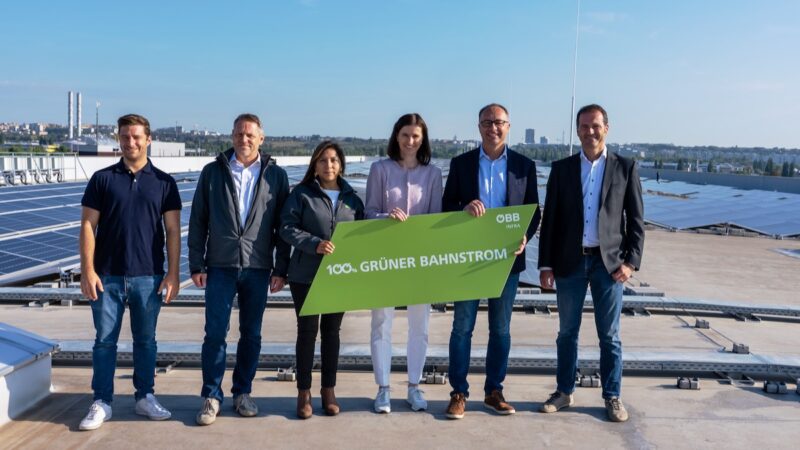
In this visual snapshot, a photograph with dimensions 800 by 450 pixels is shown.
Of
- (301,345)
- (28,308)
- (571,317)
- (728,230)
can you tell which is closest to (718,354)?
(571,317)

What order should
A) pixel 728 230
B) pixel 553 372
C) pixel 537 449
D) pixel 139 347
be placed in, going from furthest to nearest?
1. pixel 728 230
2. pixel 553 372
3. pixel 139 347
4. pixel 537 449

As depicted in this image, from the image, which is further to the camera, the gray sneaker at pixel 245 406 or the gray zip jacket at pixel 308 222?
the gray sneaker at pixel 245 406

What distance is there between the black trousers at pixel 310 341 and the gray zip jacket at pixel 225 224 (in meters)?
0.35

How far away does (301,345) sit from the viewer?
469 cm

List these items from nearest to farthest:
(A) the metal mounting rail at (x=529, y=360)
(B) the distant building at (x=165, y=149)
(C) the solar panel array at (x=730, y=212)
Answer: (A) the metal mounting rail at (x=529, y=360) < (C) the solar panel array at (x=730, y=212) < (B) the distant building at (x=165, y=149)

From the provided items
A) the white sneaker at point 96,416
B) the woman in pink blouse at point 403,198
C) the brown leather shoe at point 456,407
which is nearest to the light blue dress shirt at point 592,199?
the woman in pink blouse at point 403,198

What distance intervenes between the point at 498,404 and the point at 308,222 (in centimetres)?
200

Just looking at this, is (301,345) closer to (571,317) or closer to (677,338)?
(571,317)

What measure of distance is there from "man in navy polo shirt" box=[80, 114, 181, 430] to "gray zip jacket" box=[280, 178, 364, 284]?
2.80ft

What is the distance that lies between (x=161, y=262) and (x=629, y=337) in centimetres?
507

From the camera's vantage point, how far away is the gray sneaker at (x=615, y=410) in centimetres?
468

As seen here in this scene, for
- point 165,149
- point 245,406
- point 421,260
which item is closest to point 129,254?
point 245,406

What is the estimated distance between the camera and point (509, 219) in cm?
482

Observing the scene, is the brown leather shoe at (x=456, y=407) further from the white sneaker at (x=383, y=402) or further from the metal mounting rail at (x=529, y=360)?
the metal mounting rail at (x=529, y=360)
